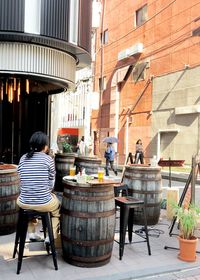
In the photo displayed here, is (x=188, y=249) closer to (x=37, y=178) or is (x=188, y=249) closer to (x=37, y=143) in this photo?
(x=37, y=178)

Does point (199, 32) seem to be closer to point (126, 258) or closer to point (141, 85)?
point (141, 85)

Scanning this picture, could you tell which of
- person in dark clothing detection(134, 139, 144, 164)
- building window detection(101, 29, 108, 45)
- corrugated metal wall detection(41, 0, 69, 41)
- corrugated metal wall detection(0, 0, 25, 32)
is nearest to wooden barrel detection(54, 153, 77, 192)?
corrugated metal wall detection(41, 0, 69, 41)

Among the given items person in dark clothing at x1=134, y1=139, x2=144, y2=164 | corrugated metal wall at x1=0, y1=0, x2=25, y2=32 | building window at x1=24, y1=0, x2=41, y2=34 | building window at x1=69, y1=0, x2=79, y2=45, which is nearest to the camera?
corrugated metal wall at x1=0, y1=0, x2=25, y2=32

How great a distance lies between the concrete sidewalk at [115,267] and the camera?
14.9 feet

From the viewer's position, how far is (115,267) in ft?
16.1

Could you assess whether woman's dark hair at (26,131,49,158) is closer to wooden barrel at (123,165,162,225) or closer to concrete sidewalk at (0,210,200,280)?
concrete sidewalk at (0,210,200,280)

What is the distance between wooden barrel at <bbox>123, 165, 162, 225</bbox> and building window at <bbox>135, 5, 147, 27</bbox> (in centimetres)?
2145

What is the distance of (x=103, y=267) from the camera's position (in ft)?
15.9

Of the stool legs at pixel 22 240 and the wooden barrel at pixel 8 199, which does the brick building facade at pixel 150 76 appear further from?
the stool legs at pixel 22 240

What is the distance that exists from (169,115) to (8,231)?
61.1 ft

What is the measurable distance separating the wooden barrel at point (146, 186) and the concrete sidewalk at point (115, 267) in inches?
53.0

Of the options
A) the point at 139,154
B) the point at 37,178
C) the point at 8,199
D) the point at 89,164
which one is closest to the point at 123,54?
the point at 139,154

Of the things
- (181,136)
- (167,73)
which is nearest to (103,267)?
(181,136)

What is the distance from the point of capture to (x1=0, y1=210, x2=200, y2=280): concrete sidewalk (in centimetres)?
454
